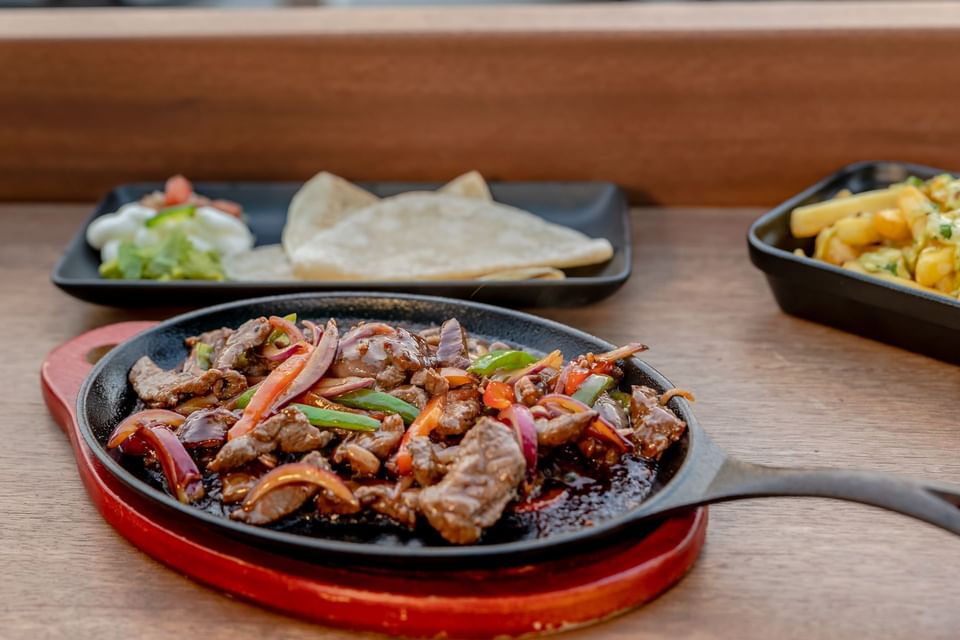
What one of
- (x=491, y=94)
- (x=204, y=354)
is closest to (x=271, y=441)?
(x=204, y=354)

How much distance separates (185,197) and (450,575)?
1666 mm

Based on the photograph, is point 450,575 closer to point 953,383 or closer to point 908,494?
point 908,494

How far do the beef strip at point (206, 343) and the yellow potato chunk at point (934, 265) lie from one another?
4.38 ft

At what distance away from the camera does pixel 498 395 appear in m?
1.65

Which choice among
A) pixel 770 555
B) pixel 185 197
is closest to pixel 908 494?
pixel 770 555

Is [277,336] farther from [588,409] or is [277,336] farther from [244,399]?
[588,409]

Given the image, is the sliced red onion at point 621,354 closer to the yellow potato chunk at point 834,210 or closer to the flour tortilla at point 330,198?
the yellow potato chunk at point 834,210

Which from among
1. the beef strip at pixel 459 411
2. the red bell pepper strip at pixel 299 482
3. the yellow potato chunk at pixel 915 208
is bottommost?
the red bell pepper strip at pixel 299 482

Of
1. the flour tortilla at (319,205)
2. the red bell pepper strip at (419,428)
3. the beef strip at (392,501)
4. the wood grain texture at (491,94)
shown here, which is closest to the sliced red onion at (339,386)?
the red bell pepper strip at (419,428)

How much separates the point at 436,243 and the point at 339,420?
0.93m

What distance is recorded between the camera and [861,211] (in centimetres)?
227

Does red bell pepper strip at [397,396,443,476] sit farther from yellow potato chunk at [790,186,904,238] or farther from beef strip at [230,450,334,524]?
yellow potato chunk at [790,186,904,238]

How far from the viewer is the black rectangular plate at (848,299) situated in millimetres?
1952

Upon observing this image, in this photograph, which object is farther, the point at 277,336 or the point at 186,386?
the point at 277,336
